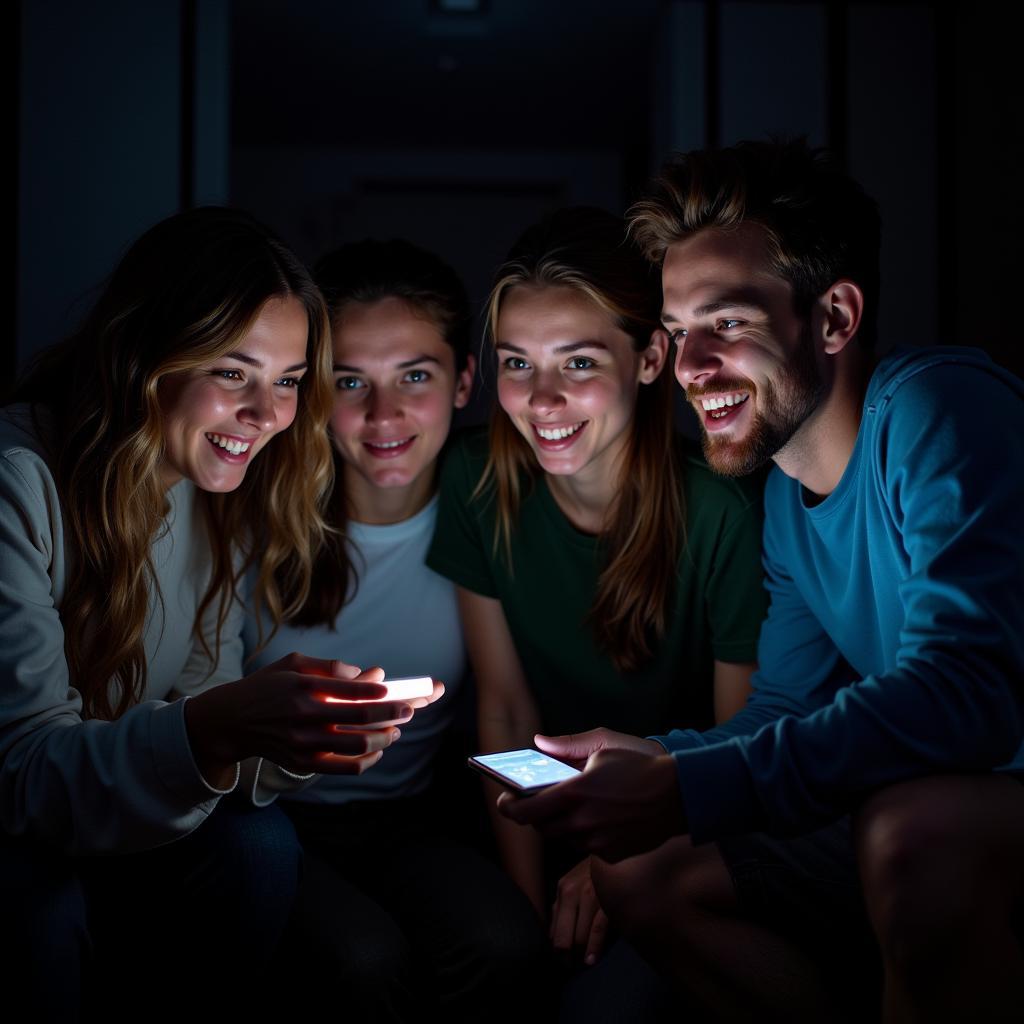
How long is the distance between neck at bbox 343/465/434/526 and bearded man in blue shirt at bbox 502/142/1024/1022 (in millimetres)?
621

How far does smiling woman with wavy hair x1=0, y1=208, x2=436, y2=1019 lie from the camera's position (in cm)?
111

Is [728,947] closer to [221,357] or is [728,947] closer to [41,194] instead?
[221,357]

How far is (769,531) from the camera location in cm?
156

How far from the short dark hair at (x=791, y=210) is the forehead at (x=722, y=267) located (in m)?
0.01

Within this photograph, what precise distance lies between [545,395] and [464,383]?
0.31 m

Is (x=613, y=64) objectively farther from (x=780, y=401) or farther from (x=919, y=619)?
(x=919, y=619)

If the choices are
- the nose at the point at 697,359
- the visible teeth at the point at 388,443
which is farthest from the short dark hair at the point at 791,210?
the visible teeth at the point at 388,443

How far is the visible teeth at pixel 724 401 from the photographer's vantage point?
54.2 inches

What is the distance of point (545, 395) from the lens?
1.63 metres

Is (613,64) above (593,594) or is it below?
above

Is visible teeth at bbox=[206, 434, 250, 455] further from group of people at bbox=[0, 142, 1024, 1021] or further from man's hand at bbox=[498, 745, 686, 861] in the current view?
man's hand at bbox=[498, 745, 686, 861]

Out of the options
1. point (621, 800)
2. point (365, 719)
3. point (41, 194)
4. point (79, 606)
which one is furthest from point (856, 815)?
point (41, 194)

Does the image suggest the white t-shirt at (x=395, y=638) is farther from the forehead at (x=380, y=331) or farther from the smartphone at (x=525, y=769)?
the smartphone at (x=525, y=769)

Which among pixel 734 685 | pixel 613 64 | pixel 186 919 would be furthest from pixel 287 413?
pixel 613 64
